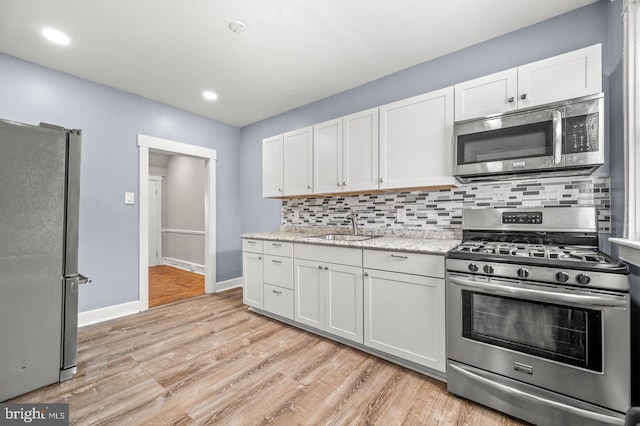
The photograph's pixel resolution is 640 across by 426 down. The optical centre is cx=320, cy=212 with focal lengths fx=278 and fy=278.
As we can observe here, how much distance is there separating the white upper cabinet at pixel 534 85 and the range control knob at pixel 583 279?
1.09 metres

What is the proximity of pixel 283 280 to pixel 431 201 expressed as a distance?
1615 millimetres

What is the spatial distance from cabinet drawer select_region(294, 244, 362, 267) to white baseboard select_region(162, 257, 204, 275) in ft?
11.1

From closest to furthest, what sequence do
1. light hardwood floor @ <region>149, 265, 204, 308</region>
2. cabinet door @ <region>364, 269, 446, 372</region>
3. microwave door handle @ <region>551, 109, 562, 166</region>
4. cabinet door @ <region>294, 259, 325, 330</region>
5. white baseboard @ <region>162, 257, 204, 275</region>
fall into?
microwave door handle @ <region>551, 109, 562, 166</region> → cabinet door @ <region>364, 269, 446, 372</region> → cabinet door @ <region>294, 259, 325, 330</region> → light hardwood floor @ <region>149, 265, 204, 308</region> → white baseboard @ <region>162, 257, 204, 275</region>

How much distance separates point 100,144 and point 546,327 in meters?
4.08

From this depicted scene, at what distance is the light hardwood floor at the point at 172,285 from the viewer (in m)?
3.78

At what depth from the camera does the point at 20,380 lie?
173cm

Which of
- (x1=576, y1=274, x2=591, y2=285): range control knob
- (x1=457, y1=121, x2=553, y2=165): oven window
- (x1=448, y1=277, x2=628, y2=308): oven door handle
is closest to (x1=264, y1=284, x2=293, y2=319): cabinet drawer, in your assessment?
(x1=448, y1=277, x2=628, y2=308): oven door handle

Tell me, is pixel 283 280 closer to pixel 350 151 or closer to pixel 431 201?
pixel 350 151

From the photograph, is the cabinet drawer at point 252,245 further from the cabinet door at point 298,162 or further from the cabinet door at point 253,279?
the cabinet door at point 298,162

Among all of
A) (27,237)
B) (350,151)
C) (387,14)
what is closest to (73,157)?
(27,237)

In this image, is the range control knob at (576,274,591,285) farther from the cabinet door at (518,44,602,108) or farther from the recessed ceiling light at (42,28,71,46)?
the recessed ceiling light at (42,28,71,46)

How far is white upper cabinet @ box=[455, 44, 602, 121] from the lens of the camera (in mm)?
1653

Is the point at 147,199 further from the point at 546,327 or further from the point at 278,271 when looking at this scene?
the point at 546,327

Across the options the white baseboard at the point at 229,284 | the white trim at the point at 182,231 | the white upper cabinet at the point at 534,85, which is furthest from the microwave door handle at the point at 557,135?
the white trim at the point at 182,231
